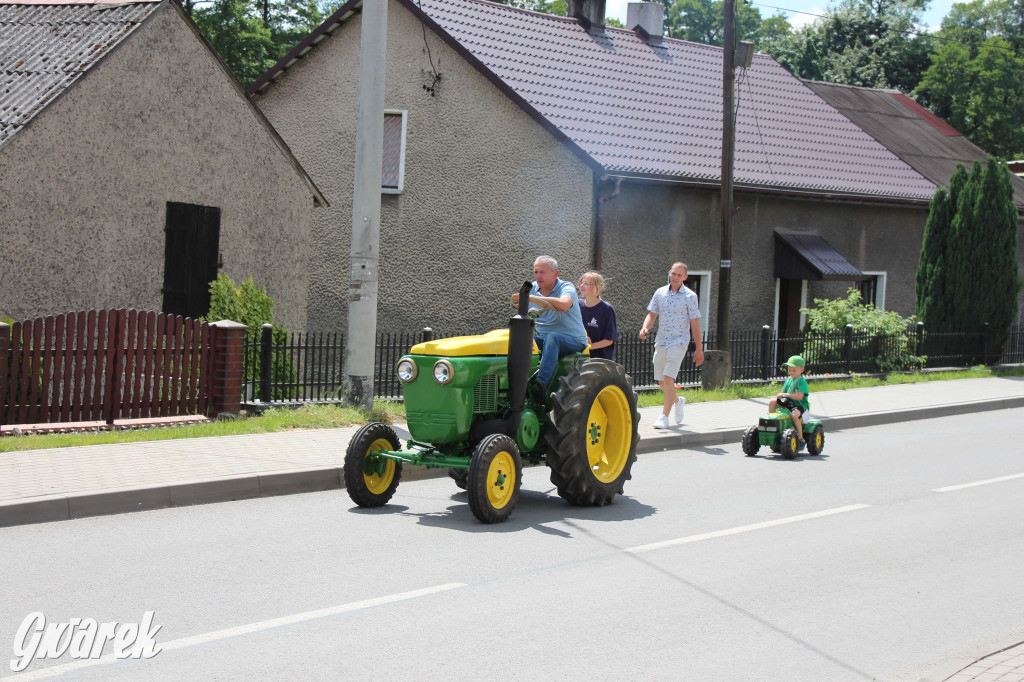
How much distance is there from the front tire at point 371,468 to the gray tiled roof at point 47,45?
26.3ft

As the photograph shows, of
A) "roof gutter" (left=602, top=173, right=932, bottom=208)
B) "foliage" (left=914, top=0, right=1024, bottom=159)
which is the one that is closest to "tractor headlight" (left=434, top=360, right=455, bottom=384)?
"roof gutter" (left=602, top=173, right=932, bottom=208)

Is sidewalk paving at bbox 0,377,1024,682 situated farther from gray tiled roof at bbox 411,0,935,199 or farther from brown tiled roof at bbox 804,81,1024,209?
brown tiled roof at bbox 804,81,1024,209

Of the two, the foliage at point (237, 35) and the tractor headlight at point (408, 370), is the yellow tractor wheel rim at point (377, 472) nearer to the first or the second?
the tractor headlight at point (408, 370)

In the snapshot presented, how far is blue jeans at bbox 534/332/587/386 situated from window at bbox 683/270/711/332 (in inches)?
517

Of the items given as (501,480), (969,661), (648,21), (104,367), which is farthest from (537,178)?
(969,661)

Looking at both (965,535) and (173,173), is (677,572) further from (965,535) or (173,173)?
(173,173)

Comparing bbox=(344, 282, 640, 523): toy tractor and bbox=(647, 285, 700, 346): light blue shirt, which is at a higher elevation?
bbox=(647, 285, 700, 346): light blue shirt

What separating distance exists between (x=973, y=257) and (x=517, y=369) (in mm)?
17213

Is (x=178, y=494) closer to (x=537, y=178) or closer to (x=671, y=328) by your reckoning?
(x=671, y=328)

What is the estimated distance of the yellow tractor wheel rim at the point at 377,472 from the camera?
7956 mm

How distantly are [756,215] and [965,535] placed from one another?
14903 millimetres

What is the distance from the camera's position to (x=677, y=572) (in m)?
6.56

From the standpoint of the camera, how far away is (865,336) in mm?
20109

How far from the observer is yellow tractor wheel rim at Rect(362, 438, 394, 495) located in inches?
313
